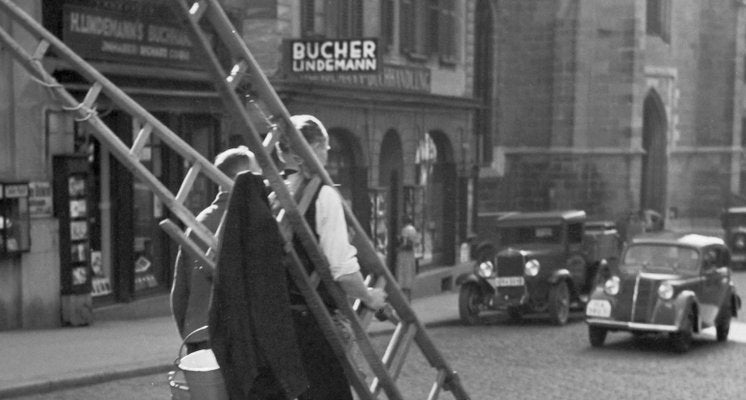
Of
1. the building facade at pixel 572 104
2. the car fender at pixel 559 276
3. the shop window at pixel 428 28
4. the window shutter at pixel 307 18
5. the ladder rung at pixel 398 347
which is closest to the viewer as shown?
the ladder rung at pixel 398 347

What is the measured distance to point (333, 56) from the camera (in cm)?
1988

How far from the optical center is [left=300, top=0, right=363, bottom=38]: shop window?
21.5m

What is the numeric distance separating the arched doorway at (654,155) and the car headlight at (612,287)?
25.7 m

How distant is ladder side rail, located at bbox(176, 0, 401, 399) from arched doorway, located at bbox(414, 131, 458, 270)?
785 inches

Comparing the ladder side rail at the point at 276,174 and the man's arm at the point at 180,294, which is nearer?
the ladder side rail at the point at 276,174

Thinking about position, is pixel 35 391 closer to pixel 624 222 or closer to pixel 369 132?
pixel 369 132

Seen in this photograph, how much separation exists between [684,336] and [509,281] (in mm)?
4015

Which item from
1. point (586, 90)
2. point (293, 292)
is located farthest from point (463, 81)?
point (293, 292)

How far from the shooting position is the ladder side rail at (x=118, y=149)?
20.3 feet

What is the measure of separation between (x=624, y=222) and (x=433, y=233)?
9.55 meters

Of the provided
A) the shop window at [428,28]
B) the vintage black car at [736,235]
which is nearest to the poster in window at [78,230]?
the shop window at [428,28]

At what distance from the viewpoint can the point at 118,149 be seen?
20.4 ft

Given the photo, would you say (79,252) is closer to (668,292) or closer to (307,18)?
(307,18)

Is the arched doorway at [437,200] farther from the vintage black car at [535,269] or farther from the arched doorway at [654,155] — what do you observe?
the arched doorway at [654,155]
